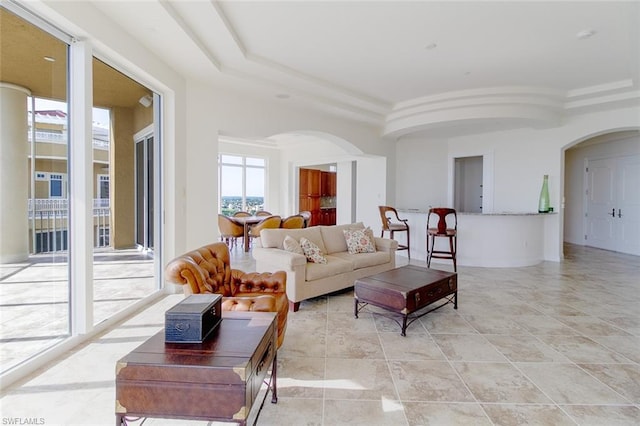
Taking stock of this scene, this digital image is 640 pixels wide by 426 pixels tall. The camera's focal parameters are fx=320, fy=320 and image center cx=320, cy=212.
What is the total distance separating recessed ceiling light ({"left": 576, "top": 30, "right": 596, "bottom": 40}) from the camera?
340cm

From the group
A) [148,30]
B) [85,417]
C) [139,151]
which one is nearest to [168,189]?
[139,151]

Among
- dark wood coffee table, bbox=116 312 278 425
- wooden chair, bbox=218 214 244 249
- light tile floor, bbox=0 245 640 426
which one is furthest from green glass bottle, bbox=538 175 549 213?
dark wood coffee table, bbox=116 312 278 425

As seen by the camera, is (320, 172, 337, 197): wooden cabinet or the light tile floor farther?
(320, 172, 337, 197): wooden cabinet

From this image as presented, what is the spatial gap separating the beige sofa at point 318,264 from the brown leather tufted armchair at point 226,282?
0.63 metres

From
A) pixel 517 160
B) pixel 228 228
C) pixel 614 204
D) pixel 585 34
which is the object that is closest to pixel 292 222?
pixel 228 228

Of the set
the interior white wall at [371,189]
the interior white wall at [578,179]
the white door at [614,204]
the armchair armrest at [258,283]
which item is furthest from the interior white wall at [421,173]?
the armchair armrest at [258,283]

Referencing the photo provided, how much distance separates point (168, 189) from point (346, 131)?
3.70 meters

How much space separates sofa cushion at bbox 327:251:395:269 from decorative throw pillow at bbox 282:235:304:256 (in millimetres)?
680

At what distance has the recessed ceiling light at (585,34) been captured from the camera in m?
3.40

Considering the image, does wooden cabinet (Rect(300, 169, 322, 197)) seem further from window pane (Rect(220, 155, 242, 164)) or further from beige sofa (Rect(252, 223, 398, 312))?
beige sofa (Rect(252, 223, 398, 312))

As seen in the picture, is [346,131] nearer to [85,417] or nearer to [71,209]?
[71,209]

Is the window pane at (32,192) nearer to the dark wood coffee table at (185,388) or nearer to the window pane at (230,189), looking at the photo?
the dark wood coffee table at (185,388)

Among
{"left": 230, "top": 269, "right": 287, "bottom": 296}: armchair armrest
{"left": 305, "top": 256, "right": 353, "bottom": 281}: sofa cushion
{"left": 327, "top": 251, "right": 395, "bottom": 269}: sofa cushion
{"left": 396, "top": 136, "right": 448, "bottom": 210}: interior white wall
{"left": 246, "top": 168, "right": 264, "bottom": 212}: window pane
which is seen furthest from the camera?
{"left": 246, "top": 168, "right": 264, "bottom": 212}: window pane

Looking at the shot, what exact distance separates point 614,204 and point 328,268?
306 inches
